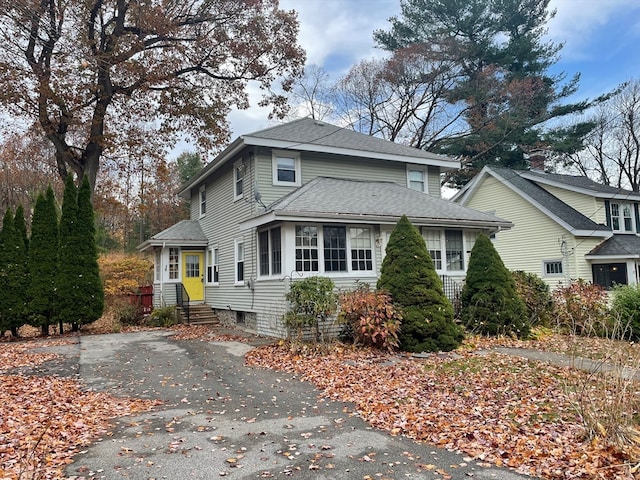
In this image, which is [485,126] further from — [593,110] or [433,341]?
[433,341]

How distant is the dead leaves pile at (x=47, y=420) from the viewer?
4.16 metres

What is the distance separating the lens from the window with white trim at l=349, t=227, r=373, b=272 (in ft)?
41.2

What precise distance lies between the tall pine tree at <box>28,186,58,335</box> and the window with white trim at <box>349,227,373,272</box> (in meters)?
9.32

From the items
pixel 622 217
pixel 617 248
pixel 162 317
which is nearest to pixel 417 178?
pixel 617 248

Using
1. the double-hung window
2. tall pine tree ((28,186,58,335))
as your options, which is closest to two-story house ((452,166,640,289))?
the double-hung window

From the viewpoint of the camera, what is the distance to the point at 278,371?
→ 851cm

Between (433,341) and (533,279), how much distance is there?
6.16m

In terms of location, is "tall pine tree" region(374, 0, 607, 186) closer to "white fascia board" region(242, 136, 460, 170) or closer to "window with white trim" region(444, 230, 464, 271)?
"white fascia board" region(242, 136, 460, 170)

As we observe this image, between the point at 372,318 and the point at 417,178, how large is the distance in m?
8.33

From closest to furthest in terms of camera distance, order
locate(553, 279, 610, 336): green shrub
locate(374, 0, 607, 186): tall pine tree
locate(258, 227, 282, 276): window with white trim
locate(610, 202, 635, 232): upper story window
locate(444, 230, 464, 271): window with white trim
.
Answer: locate(258, 227, 282, 276): window with white trim < locate(553, 279, 610, 336): green shrub < locate(444, 230, 464, 271): window with white trim < locate(610, 202, 635, 232): upper story window < locate(374, 0, 607, 186): tall pine tree

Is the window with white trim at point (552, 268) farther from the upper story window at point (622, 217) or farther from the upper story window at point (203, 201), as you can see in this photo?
the upper story window at point (203, 201)

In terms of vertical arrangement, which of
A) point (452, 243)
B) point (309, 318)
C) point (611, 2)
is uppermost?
point (611, 2)

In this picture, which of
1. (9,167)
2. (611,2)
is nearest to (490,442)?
(611,2)

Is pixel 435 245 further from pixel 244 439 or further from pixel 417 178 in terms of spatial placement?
pixel 244 439
